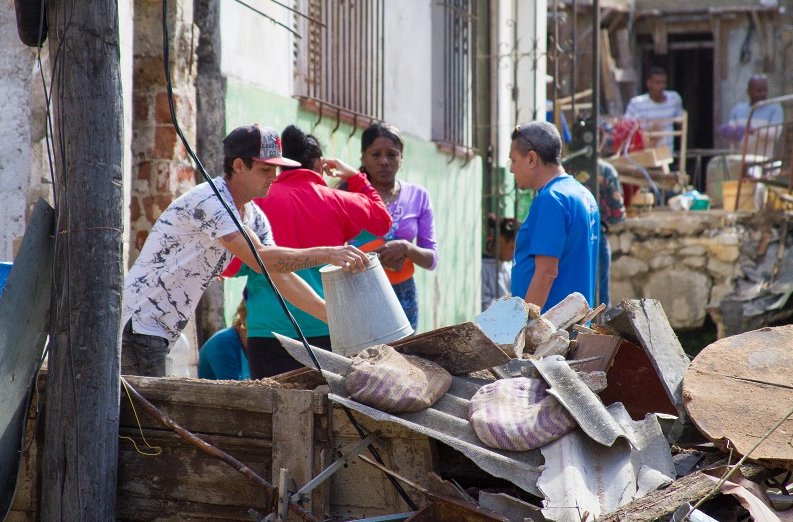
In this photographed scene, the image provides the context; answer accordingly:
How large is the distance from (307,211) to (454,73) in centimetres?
583

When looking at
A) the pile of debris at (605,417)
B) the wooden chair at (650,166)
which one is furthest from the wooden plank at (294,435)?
the wooden chair at (650,166)

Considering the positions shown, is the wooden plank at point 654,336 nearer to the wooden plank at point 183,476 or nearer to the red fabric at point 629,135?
the wooden plank at point 183,476

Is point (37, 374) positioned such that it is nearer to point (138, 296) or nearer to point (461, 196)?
point (138, 296)

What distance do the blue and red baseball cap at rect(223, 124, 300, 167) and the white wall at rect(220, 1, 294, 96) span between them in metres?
1.98

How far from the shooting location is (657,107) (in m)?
17.6

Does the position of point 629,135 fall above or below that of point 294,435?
above

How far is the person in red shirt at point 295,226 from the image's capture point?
16.6 ft

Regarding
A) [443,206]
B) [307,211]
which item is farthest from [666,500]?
[443,206]

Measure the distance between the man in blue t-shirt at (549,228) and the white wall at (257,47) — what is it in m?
2.01

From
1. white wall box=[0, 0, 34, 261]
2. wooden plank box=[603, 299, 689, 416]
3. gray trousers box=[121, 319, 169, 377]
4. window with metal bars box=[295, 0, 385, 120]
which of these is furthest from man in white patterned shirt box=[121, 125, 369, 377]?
window with metal bars box=[295, 0, 385, 120]

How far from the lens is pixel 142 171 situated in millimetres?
6113

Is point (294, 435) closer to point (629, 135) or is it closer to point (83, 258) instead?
point (83, 258)

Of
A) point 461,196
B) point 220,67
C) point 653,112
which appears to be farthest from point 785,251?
point 220,67

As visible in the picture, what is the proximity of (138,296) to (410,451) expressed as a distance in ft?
4.16
